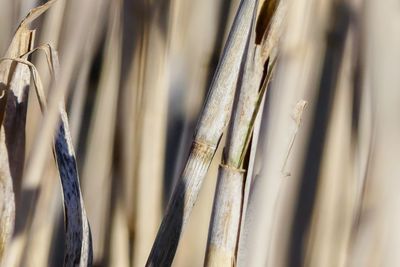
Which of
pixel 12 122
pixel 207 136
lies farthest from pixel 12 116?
pixel 207 136

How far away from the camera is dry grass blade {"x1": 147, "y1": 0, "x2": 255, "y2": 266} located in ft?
1.66

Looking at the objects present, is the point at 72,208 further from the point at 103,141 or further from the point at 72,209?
the point at 103,141

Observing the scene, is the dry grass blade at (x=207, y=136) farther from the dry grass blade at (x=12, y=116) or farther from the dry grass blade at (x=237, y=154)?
the dry grass blade at (x=12, y=116)

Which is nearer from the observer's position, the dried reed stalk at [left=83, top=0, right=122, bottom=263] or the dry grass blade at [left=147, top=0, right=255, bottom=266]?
the dry grass blade at [left=147, top=0, right=255, bottom=266]

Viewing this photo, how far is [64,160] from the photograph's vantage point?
22.9 inches

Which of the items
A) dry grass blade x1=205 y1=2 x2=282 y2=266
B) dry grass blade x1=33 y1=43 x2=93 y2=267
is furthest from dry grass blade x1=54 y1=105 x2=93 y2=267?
dry grass blade x1=205 y1=2 x2=282 y2=266

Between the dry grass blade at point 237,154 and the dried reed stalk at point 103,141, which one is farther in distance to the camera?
the dried reed stalk at point 103,141

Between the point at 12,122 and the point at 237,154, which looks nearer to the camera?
the point at 237,154

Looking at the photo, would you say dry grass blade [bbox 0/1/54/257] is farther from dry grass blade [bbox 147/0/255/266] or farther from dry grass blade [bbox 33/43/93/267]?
dry grass blade [bbox 147/0/255/266]

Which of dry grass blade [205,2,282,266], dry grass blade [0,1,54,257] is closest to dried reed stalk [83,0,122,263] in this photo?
dry grass blade [0,1,54,257]

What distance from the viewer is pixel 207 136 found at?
0.52 m

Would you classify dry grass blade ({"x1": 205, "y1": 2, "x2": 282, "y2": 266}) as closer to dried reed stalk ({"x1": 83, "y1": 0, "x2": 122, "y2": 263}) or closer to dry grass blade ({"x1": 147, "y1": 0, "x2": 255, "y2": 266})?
dry grass blade ({"x1": 147, "y1": 0, "x2": 255, "y2": 266})

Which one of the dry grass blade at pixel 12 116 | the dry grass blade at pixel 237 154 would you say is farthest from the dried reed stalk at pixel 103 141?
the dry grass blade at pixel 237 154

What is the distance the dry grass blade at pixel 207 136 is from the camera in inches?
19.9
